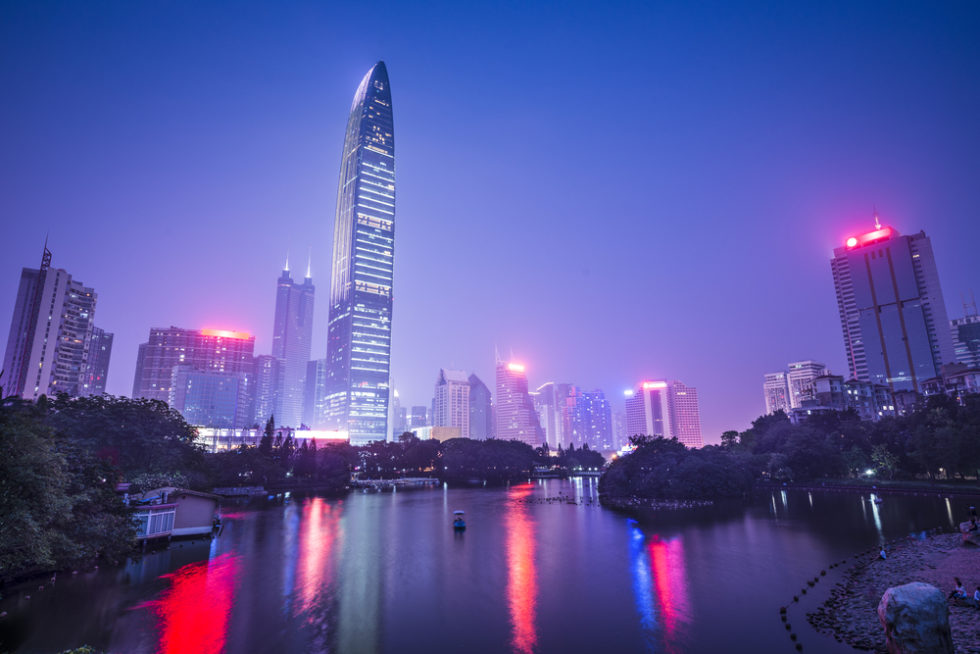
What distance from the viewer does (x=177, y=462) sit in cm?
6438

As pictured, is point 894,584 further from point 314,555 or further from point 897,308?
point 897,308

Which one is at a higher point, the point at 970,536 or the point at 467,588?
the point at 970,536

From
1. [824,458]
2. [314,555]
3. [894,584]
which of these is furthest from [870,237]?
[314,555]

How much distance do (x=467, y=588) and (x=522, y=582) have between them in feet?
Result: 14.1

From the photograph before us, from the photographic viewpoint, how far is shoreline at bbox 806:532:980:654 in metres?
22.4

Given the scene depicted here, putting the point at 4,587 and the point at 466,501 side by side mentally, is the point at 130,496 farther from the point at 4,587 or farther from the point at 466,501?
the point at 466,501

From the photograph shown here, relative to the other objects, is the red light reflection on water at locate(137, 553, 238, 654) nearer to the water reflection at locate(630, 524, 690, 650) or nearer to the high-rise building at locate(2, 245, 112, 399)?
the water reflection at locate(630, 524, 690, 650)

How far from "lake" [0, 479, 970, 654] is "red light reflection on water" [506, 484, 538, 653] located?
0.17 meters

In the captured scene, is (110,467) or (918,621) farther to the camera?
A: (110,467)

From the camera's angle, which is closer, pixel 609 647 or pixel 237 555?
pixel 609 647

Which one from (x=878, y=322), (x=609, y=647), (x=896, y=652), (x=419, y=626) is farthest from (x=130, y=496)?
(x=878, y=322)

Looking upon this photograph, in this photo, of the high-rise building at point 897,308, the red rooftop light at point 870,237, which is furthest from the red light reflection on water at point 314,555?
the red rooftop light at point 870,237

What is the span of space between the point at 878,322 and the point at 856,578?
194608 mm

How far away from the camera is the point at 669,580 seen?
3494 centimetres
